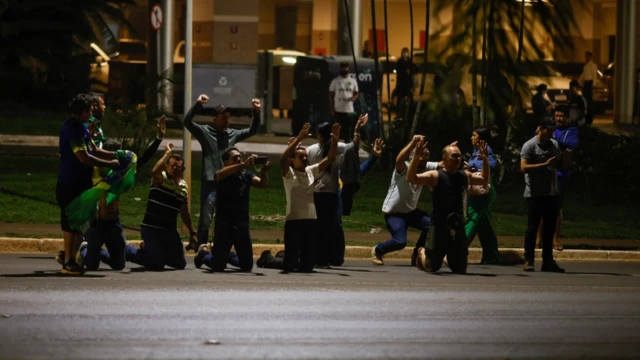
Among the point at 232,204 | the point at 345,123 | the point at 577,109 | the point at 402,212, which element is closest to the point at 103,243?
the point at 232,204

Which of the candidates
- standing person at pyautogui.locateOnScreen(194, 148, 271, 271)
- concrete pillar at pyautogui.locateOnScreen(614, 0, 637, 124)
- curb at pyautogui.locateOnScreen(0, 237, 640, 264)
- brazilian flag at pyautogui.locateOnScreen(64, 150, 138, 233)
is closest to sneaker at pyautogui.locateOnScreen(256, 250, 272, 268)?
standing person at pyautogui.locateOnScreen(194, 148, 271, 271)

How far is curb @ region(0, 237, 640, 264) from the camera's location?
16125mm

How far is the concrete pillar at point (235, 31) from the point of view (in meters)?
43.6

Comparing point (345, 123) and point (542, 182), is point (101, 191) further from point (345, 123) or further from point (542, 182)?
point (345, 123)

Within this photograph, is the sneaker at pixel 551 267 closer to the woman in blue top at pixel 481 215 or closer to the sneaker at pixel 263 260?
the woman in blue top at pixel 481 215

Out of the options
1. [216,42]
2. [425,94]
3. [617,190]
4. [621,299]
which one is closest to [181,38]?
[216,42]

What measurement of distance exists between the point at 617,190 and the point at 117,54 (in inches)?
839

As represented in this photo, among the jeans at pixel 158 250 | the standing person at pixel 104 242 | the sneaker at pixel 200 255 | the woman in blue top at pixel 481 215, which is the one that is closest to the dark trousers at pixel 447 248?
the woman in blue top at pixel 481 215

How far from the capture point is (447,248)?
14.6 metres

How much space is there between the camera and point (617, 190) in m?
23.9

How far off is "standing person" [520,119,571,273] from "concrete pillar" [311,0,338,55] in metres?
33.3

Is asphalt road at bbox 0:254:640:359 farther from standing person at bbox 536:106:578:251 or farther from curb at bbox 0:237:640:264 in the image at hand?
standing person at bbox 536:106:578:251

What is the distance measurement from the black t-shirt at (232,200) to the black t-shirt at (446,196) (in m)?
2.12

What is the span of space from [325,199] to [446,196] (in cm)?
135
